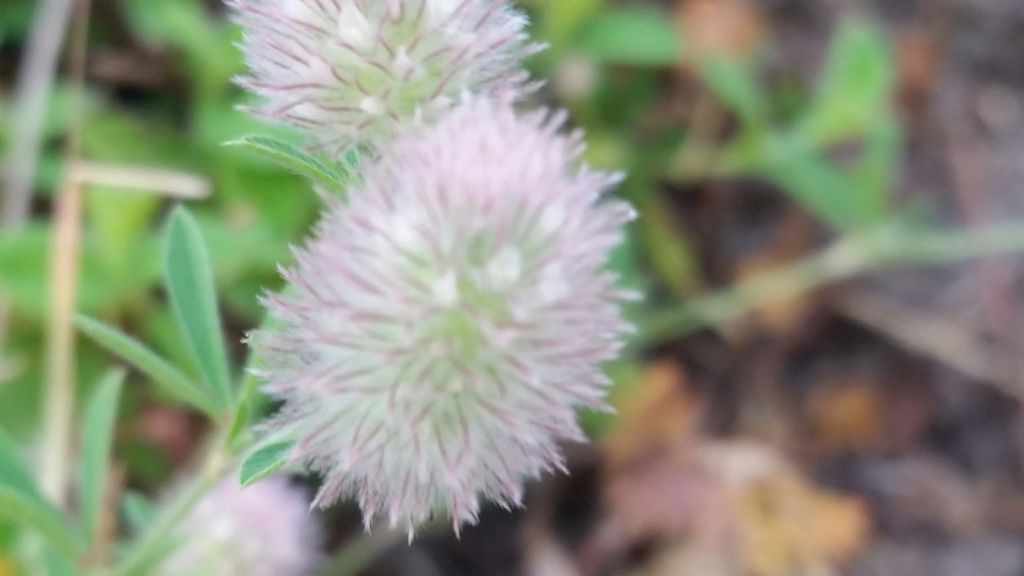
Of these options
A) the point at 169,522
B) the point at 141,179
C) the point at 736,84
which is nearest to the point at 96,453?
the point at 169,522

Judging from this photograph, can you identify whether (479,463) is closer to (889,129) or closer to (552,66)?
(552,66)

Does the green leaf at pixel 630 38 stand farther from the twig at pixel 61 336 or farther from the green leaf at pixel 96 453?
the green leaf at pixel 96 453

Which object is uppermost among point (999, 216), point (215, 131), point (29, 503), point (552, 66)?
point (999, 216)

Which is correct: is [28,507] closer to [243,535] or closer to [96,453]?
[96,453]

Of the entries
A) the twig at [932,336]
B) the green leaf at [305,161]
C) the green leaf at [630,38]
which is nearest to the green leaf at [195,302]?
the green leaf at [305,161]

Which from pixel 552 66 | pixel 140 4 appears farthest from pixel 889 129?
pixel 140 4

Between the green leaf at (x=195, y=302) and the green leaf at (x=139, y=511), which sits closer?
the green leaf at (x=195, y=302)

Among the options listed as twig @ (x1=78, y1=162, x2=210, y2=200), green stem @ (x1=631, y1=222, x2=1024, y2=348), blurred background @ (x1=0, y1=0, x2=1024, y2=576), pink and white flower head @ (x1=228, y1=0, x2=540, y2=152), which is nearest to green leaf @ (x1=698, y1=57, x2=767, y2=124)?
blurred background @ (x1=0, y1=0, x2=1024, y2=576)
